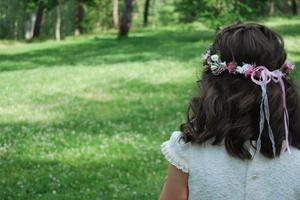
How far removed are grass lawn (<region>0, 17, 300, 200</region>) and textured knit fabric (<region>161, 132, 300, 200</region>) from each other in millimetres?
602

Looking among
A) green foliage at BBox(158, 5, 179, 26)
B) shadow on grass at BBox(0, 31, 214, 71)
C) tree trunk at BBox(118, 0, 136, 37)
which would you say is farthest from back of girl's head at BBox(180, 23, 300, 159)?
green foliage at BBox(158, 5, 179, 26)

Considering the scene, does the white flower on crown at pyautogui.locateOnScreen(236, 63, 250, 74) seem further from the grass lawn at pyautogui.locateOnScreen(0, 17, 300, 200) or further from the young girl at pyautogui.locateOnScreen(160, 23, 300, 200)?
the grass lawn at pyautogui.locateOnScreen(0, 17, 300, 200)

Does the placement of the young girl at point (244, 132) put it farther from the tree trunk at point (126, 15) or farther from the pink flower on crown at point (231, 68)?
the tree trunk at point (126, 15)

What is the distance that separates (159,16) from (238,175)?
74.1 m

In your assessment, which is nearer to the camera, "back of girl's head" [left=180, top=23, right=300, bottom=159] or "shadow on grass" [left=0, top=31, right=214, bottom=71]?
"back of girl's head" [left=180, top=23, right=300, bottom=159]

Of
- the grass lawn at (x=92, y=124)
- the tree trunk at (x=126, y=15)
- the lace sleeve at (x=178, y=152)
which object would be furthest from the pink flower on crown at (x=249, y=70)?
the tree trunk at (x=126, y=15)

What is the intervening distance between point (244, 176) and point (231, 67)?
505 mm

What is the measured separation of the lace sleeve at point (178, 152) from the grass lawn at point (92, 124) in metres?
0.47

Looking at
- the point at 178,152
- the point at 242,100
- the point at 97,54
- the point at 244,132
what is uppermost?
the point at 242,100

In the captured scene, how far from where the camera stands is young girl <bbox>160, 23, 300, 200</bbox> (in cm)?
172

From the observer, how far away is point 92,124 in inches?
296

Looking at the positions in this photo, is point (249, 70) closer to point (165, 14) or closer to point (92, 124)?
point (92, 124)

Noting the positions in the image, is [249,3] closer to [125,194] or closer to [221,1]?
[221,1]

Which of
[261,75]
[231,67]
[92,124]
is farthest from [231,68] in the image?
[92,124]
